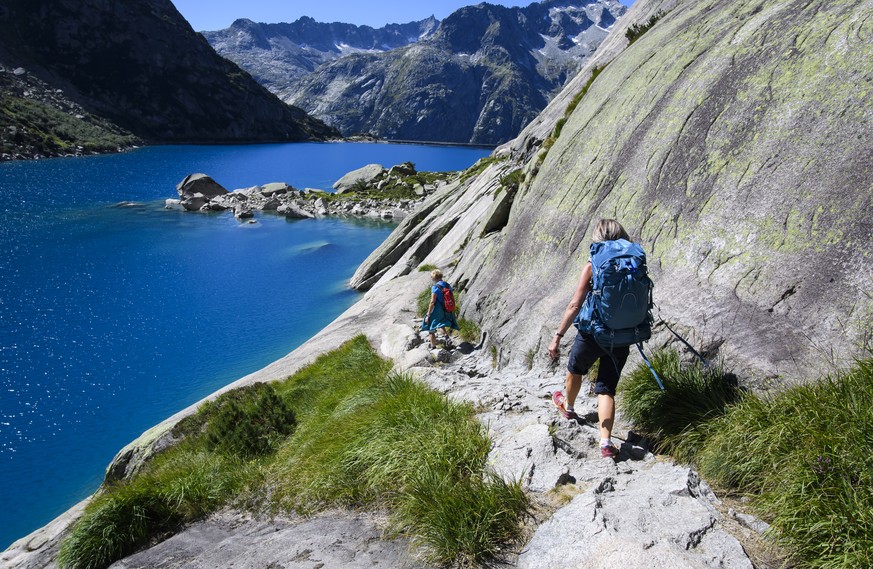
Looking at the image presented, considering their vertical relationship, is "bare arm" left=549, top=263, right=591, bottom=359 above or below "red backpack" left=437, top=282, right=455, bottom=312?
above

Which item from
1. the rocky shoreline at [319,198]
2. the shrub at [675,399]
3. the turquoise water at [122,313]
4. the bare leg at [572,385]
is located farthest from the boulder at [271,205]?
the shrub at [675,399]

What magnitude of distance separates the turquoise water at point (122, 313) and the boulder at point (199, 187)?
705 centimetres

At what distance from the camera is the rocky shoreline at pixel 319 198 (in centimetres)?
7362

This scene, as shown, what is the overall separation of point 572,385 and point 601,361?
0.72m

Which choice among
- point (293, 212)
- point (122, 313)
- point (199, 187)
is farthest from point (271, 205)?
point (122, 313)

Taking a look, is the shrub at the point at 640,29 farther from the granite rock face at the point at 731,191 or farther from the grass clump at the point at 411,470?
the grass clump at the point at 411,470

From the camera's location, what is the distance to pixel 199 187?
8019cm

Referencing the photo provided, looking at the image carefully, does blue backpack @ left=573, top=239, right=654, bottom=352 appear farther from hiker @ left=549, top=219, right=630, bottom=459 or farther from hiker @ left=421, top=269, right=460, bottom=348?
hiker @ left=421, top=269, right=460, bottom=348

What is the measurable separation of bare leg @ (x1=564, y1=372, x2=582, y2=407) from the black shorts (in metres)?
0.15

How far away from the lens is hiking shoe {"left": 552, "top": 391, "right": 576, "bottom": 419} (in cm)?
764

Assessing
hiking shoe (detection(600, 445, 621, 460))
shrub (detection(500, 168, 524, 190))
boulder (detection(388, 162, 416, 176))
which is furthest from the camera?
boulder (detection(388, 162, 416, 176))

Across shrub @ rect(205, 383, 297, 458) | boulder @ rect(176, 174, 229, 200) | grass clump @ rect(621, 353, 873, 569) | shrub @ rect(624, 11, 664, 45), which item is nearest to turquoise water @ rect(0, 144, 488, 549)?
boulder @ rect(176, 174, 229, 200)

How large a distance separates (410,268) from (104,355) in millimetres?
17758

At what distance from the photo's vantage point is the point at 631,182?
1130cm
